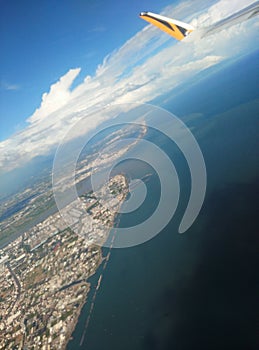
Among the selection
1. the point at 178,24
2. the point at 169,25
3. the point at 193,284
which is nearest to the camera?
the point at 169,25

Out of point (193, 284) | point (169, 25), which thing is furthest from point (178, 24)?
point (193, 284)

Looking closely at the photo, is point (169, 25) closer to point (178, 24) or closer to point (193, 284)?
point (178, 24)

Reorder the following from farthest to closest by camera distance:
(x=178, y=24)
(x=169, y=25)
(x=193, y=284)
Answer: (x=193, y=284), (x=178, y=24), (x=169, y=25)

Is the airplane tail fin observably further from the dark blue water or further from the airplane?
the dark blue water

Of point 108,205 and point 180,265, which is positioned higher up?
point 108,205

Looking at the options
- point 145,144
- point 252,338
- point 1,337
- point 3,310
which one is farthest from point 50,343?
point 145,144

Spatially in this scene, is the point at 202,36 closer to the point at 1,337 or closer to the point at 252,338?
the point at 252,338
